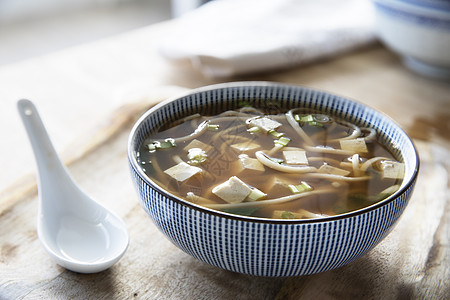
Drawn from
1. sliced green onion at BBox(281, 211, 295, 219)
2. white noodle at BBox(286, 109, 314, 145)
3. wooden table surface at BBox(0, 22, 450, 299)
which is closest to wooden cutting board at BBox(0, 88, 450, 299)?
wooden table surface at BBox(0, 22, 450, 299)

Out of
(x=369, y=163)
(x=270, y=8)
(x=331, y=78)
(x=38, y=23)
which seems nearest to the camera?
(x=369, y=163)

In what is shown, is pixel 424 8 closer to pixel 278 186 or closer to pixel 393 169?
pixel 393 169

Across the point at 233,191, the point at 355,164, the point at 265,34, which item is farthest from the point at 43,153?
the point at 265,34

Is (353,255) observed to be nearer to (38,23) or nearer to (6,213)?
(6,213)

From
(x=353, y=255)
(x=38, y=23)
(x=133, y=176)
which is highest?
(x=133, y=176)

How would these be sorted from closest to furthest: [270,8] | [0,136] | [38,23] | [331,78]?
[0,136], [331,78], [270,8], [38,23]

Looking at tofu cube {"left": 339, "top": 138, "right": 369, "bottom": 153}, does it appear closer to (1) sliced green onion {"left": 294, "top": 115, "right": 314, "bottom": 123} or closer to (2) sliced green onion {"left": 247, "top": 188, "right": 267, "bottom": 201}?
(1) sliced green onion {"left": 294, "top": 115, "right": 314, "bottom": 123}

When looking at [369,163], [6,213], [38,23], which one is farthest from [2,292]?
[38,23]
